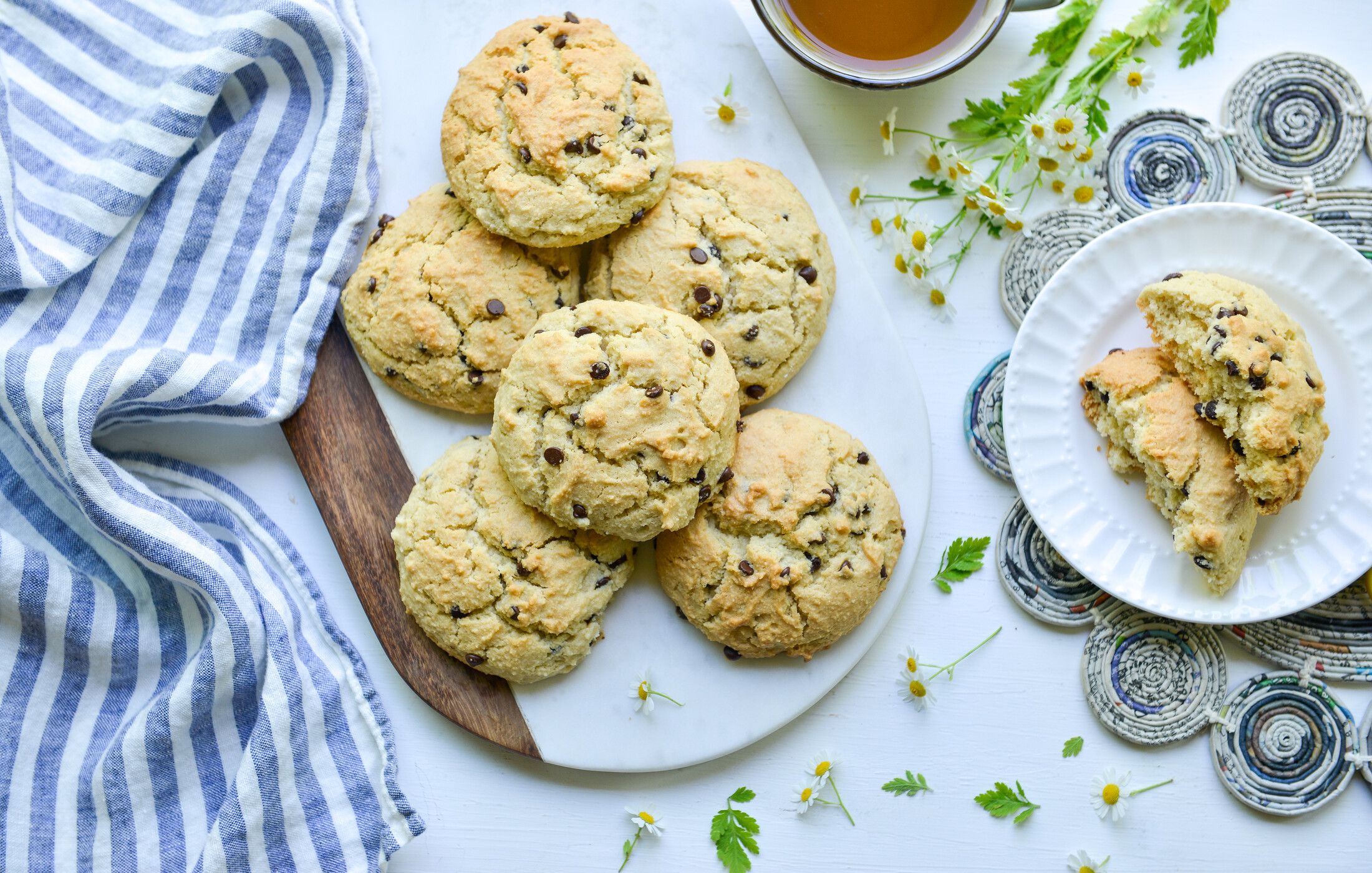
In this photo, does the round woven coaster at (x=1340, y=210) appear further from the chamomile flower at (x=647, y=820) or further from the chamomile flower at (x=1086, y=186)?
the chamomile flower at (x=647, y=820)

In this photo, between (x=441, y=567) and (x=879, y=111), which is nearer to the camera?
(x=441, y=567)

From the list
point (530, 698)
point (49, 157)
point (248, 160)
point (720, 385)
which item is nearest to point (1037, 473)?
point (720, 385)

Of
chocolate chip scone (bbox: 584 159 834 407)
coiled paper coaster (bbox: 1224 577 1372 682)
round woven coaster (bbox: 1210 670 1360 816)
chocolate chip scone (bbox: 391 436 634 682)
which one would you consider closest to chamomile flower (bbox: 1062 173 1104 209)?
chocolate chip scone (bbox: 584 159 834 407)

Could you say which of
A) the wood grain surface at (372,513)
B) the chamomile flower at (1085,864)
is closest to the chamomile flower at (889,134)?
the wood grain surface at (372,513)

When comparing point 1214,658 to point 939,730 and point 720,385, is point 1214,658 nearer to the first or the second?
point 939,730

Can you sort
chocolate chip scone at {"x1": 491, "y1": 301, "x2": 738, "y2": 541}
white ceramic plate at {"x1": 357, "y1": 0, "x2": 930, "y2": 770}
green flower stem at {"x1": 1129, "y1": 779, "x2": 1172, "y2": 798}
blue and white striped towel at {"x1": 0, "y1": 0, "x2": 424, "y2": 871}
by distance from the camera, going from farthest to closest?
green flower stem at {"x1": 1129, "y1": 779, "x2": 1172, "y2": 798} → white ceramic plate at {"x1": 357, "y1": 0, "x2": 930, "y2": 770} → blue and white striped towel at {"x1": 0, "y1": 0, "x2": 424, "y2": 871} → chocolate chip scone at {"x1": 491, "y1": 301, "x2": 738, "y2": 541}

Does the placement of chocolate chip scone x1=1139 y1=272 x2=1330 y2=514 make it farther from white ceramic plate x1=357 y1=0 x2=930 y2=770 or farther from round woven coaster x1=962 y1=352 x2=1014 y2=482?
white ceramic plate x1=357 y1=0 x2=930 y2=770

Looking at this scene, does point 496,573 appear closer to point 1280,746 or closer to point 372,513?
point 372,513
